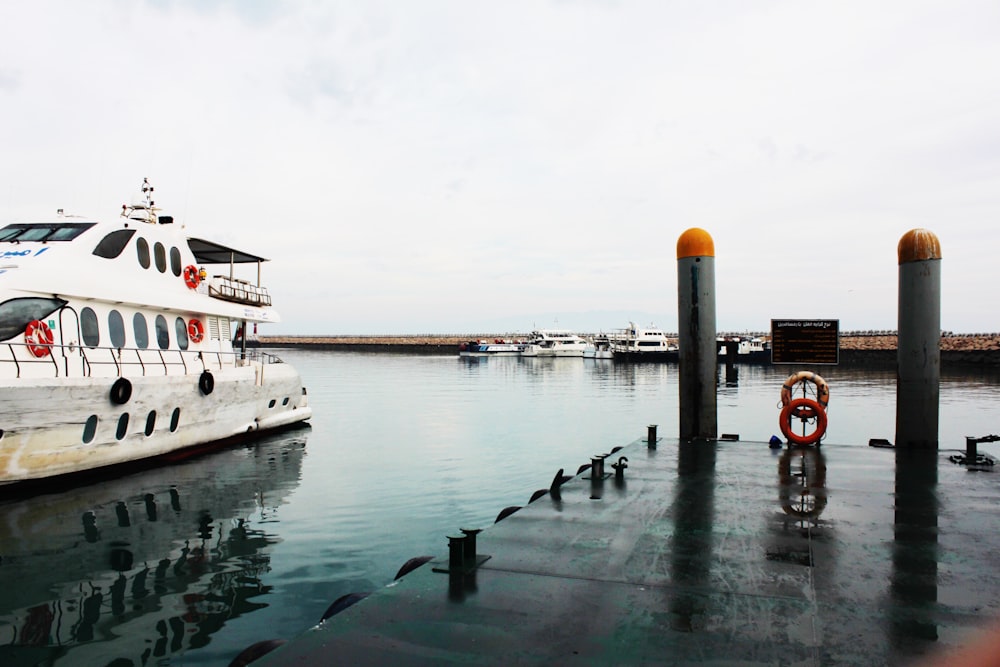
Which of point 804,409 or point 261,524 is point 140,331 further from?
point 804,409

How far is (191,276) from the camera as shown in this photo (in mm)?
20781

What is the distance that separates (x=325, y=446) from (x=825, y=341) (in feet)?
53.2

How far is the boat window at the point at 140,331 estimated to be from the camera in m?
17.7

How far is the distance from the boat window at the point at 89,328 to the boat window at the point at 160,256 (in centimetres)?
337

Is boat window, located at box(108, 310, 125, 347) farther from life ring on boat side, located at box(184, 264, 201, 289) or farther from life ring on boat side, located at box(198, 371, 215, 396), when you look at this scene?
life ring on boat side, located at box(184, 264, 201, 289)

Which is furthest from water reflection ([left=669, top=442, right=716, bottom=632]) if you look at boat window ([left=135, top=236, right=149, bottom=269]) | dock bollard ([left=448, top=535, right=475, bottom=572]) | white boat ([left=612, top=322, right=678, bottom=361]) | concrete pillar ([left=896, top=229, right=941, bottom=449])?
white boat ([left=612, top=322, right=678, bottom=361])

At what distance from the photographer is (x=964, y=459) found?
11.5 metres

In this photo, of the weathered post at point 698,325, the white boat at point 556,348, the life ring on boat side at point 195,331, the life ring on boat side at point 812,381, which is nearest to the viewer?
the life ring on boat side at point 812,381

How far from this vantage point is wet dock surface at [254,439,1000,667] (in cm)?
436

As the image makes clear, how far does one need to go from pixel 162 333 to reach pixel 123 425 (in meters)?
3.85

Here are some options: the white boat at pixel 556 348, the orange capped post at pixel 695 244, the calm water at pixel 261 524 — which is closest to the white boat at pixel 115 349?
the calm water at pixel 261 524

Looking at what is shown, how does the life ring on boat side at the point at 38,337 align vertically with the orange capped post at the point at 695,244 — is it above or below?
below

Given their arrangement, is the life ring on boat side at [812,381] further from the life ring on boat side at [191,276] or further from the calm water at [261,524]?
the life ring on boat side at [191,276]

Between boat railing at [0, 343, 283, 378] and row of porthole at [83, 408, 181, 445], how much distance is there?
3.55 ft
